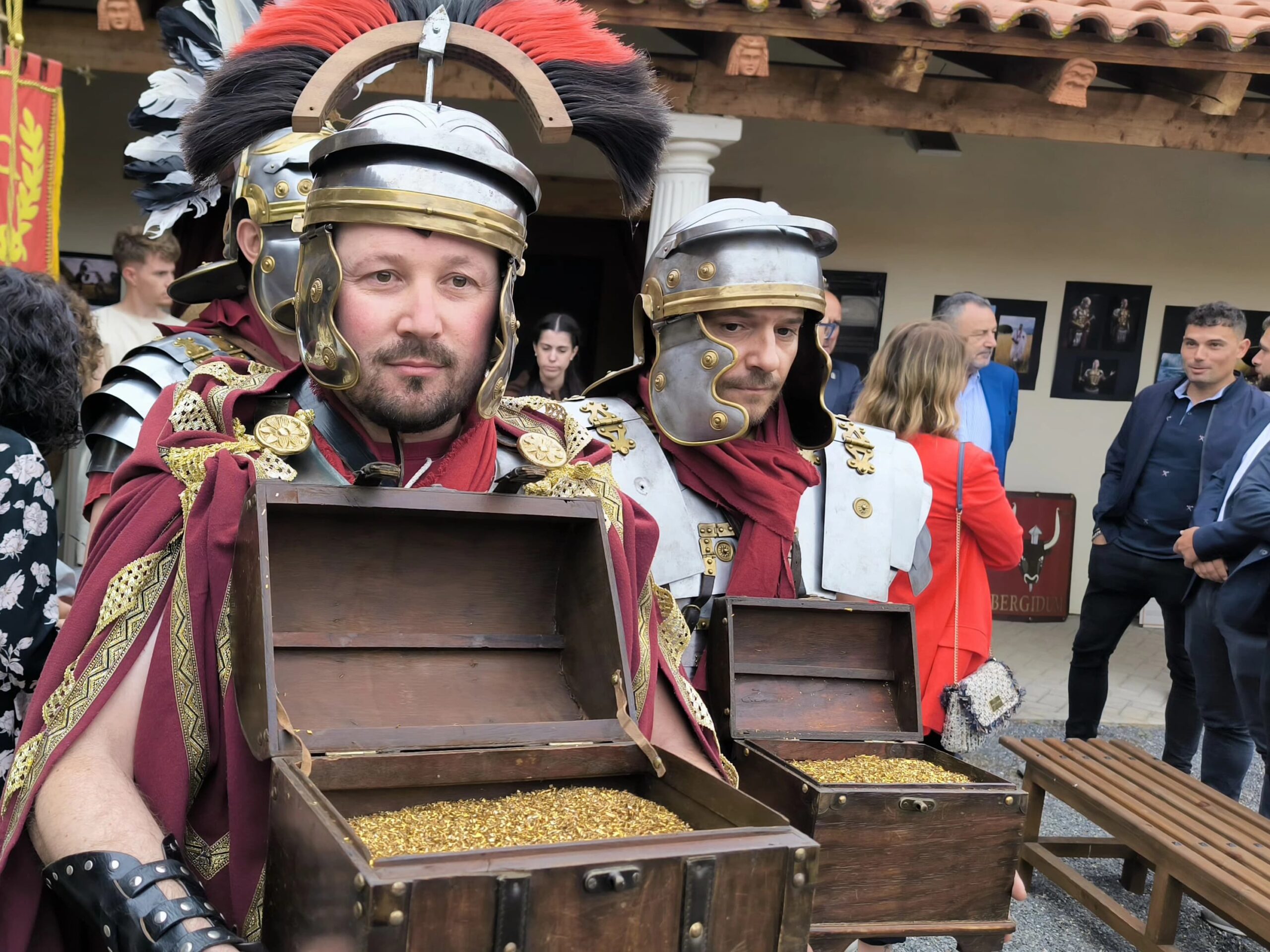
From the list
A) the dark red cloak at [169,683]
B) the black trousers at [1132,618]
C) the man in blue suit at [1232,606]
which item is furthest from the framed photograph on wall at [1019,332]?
the dark red cloak at [169,683]

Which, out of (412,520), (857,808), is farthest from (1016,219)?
(412,520)

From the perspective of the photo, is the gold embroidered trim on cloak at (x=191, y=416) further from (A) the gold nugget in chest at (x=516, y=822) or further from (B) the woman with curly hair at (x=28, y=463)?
(B) the woman with curly hair at (x=28, y=463)

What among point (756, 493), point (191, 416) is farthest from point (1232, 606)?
point (191, 416)

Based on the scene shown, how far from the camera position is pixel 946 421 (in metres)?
3.53

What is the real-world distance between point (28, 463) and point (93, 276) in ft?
15.8

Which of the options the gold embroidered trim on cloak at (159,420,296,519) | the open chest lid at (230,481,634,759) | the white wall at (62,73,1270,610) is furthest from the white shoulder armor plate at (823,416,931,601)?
the white wall at (62,73,1270,610)

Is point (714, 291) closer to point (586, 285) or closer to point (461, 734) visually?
point (461, 734)

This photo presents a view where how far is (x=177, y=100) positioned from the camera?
10.1 ft

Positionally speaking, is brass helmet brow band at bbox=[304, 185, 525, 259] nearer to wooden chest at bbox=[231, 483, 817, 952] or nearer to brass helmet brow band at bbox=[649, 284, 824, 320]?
wooden chest at bbox=[231, 483, 817, 952]

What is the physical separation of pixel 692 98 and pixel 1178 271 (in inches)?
163

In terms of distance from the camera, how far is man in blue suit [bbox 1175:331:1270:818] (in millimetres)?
3955

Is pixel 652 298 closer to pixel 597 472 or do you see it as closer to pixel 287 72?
pixel 597 472

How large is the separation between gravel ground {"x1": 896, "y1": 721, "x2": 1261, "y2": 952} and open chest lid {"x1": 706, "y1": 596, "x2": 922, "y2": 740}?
155cm

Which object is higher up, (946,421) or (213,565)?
(946,421)
